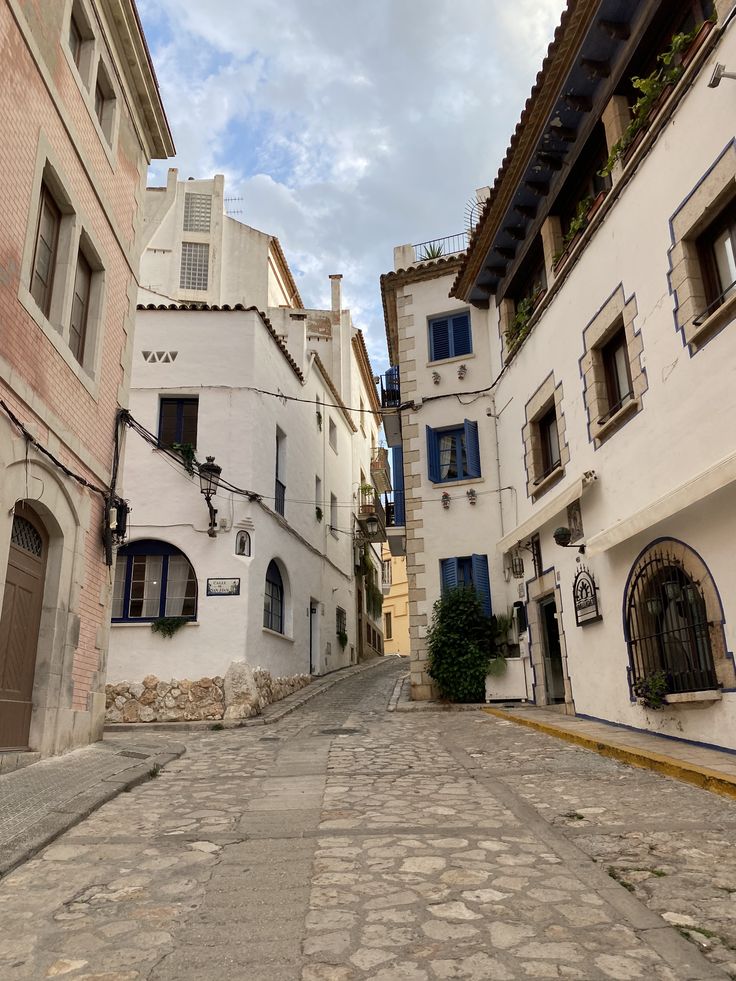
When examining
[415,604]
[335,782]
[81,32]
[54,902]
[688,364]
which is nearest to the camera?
[54,902]

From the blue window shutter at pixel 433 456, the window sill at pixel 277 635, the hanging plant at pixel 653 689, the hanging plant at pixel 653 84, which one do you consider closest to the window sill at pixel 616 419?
the hanging plant at pixel 653 689

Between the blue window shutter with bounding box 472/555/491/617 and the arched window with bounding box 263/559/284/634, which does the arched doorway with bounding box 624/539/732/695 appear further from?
the arched window with bounding box 263/559/284/634

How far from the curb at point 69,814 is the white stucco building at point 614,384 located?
5370 mm

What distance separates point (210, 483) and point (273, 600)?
11.4 ft

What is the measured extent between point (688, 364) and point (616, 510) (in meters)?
2.30

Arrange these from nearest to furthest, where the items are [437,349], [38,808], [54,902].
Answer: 1. [54,902]
2. [38,808]
3. [437,349]

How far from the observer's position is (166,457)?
1395 centimetres

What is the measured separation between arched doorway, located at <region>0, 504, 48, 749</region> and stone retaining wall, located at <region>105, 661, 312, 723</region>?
18.1 ft

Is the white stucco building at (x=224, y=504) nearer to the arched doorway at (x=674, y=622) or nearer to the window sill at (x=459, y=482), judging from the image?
the window sill at (x=459, y=482)

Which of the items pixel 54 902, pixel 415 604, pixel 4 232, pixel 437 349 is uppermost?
pixel 437 349

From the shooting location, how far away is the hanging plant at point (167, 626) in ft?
42.7

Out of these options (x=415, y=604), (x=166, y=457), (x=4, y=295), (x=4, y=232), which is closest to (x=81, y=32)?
(x=4, y=232)

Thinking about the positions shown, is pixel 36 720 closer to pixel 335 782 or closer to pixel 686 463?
pixel 335 782

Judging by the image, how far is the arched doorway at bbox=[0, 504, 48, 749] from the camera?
6871 millimetres
